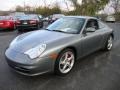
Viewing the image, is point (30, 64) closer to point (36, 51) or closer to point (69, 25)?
point (36, 51)

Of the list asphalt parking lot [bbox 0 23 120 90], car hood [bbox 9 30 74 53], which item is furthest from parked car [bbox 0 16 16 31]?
car hood [bbox 9 30 74 53]

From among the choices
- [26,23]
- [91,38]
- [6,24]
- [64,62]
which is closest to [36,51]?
[64,62]

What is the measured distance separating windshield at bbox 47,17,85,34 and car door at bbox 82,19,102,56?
205 mm

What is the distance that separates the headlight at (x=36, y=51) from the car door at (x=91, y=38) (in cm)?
133

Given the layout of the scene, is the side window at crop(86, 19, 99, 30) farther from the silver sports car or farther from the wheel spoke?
the wheel spoke

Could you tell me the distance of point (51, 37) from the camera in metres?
4.07

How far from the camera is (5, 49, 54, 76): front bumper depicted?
11.0ft

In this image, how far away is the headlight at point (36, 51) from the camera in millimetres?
3429

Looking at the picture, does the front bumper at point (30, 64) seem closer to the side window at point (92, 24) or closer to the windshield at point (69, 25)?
the windshield at point (69, 25)

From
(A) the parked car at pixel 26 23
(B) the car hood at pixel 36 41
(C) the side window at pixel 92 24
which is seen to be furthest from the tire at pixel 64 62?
(A) the parked car at pixel 26 23

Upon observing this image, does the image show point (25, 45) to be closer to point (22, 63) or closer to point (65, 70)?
point (22, 63)

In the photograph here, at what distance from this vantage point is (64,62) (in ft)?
13.1

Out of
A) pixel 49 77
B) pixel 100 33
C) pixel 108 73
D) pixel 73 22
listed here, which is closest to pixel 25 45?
pixel 49 77

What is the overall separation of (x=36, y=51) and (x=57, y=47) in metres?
0.49
